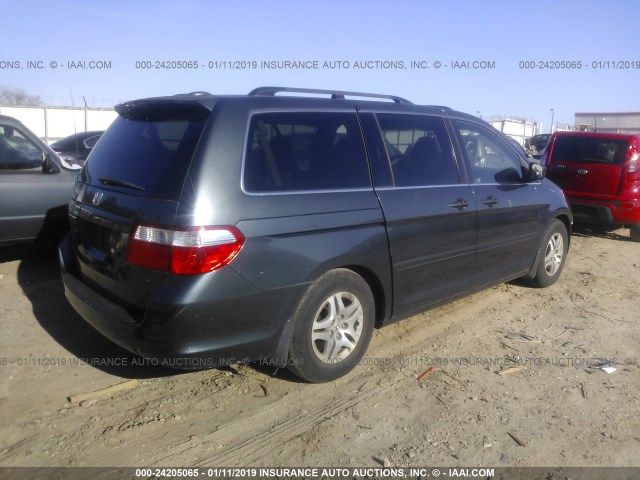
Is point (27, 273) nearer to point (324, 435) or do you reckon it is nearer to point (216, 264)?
point (216, 264)

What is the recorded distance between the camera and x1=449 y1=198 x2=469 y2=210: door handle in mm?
4059

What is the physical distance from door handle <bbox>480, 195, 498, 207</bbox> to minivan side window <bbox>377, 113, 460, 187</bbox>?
353 mm

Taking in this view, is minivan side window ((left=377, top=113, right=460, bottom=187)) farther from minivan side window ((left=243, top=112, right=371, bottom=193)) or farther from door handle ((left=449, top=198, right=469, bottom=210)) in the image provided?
minivan side window ((left=243, top=112, right=371, bottom=193))

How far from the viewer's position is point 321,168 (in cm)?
332

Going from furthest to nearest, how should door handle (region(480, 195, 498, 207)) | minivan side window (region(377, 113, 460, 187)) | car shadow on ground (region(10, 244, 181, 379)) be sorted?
door handle (region(480, 195, 498, 207)) → minivan side window (region(377, 113, 460, 187)) → car shadow on ground (region(10, 244, 181, 379))

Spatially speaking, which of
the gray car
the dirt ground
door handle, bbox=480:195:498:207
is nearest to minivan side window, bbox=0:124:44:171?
the gray car

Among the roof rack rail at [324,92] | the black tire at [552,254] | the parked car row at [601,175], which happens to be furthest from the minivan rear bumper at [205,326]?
the parked car row at [601,175]

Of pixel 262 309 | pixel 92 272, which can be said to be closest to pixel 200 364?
pixel 262 309

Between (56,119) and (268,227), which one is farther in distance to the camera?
(56,119)

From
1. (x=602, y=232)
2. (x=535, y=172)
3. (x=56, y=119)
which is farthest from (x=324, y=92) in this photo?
(x=56, y=119)

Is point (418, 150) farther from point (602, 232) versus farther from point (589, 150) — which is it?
point (602, 232)

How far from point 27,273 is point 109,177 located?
9.09ft

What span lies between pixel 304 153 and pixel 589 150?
6608 mm

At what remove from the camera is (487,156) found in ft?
15.4
